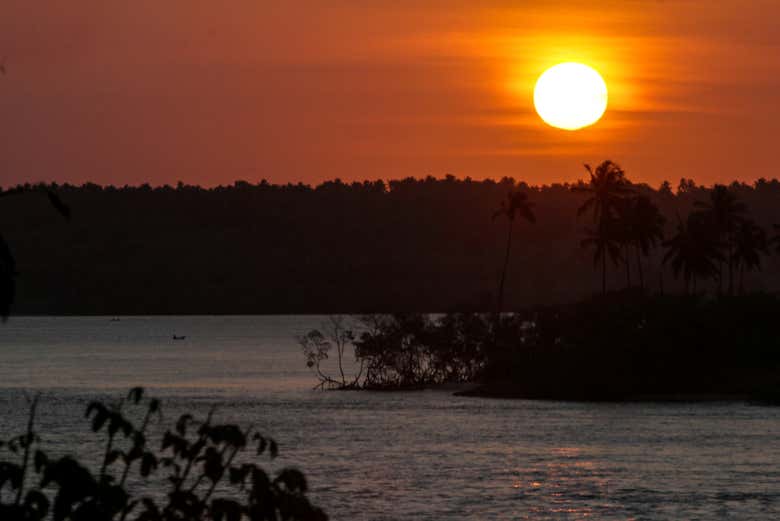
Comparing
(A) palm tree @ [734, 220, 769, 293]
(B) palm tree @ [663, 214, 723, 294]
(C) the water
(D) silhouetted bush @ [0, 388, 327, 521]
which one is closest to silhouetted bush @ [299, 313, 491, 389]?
(C) the water

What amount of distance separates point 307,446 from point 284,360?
108724mm

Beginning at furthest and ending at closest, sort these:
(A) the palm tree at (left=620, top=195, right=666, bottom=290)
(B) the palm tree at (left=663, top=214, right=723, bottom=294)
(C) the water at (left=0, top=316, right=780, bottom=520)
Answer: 1. (A) the palm tree at (left=620, top=195, right=666, bottom=290)
2. (B) the palm tree at (left=663, top=214, right=723, bottom=294)
3. (C) the water at (left=0, top=316, right=780, bottom=520)

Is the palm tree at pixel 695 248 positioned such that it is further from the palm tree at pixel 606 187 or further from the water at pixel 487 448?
the water at pixel 487 448

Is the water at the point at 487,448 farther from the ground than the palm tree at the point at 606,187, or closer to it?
closer to it

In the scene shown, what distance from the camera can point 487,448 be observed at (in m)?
78.3

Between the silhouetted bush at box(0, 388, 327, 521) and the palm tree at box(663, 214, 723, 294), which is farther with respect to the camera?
the palm tree at box(663, 214, 723, 294)

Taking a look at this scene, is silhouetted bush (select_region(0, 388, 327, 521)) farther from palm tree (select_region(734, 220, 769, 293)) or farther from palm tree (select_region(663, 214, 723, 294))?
palm tree (select_region(734, 220, 769, 293))

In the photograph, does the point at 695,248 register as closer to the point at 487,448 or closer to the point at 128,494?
the point at 487,448

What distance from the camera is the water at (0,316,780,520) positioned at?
55.6m

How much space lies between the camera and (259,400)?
115 meters

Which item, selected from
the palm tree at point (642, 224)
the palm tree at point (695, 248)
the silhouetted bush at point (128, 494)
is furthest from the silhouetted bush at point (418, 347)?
the silhouetted bush at point (128, 494)

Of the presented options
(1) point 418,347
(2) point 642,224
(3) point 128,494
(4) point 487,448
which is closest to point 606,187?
(2) point 642,224

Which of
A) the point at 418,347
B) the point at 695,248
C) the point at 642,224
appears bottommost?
the point at 418,347

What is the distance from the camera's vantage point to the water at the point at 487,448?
→ 55625 millimetres
